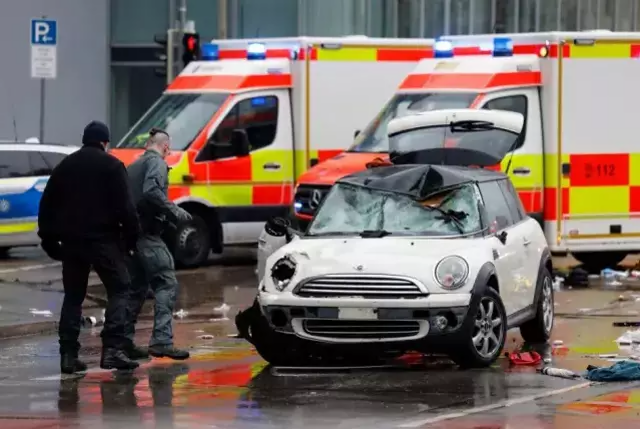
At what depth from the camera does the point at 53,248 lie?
1138cm

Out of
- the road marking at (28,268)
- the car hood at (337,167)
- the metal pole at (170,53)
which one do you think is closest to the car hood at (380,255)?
the car hood at (337,167)

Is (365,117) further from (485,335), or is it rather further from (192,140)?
(485,335)

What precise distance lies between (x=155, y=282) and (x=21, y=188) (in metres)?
9.31

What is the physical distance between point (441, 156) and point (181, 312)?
2983mm

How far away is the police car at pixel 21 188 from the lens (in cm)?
2084

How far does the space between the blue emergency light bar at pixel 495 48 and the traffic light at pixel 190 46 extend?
6.79m

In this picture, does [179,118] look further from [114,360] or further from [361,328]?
[361,328]

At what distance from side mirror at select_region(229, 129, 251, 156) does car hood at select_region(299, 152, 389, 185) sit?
4.52ft

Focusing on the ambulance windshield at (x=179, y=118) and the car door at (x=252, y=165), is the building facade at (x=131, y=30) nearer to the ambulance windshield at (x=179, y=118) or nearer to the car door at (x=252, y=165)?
the ambulance windshield at (x=179, y=118)

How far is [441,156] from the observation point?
15.0m

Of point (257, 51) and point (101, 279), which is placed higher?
point (257, 51)

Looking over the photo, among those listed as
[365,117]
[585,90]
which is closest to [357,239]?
[585,90]

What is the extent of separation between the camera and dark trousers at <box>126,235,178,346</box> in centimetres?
1190

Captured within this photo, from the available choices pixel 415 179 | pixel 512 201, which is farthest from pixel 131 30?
pixel 415 179
